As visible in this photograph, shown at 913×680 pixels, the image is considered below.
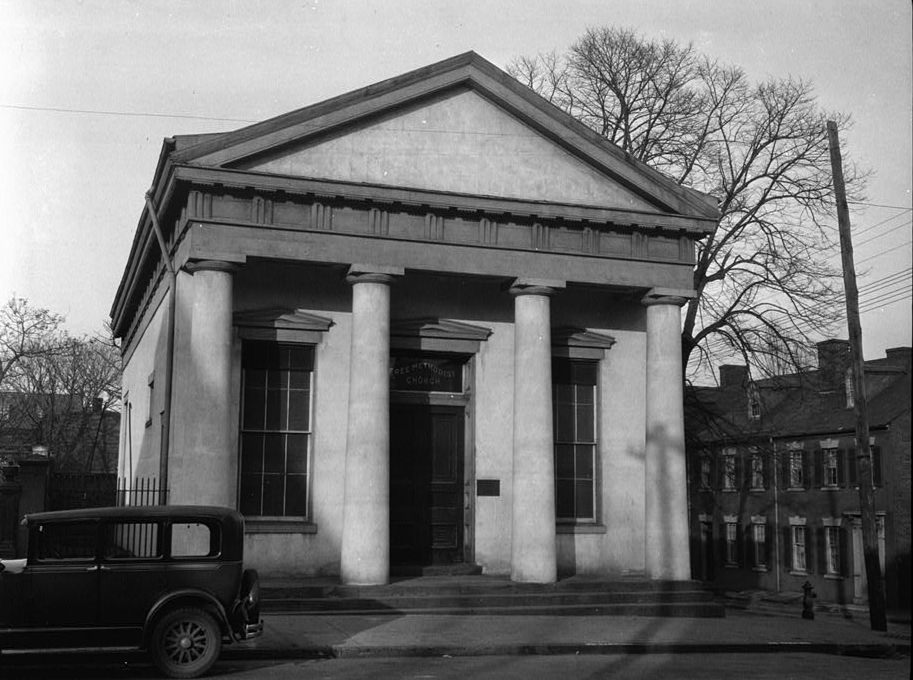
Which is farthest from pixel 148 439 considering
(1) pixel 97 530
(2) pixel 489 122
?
(1) pixel 97 530

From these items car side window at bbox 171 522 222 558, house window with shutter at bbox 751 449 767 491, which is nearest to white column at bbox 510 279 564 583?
car side window at bbox 171 522 222 558

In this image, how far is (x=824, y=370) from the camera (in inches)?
1131

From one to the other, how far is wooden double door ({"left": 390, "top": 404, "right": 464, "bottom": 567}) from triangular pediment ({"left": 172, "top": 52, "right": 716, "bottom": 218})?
4650 mm

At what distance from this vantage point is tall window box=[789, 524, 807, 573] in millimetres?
48594

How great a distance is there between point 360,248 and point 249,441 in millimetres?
4261

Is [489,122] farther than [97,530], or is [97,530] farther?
[489,122]

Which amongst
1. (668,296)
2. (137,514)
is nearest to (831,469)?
(668,296)

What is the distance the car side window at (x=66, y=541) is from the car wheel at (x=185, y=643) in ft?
3.80

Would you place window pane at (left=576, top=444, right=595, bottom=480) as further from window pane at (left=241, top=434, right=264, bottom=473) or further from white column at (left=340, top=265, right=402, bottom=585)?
window pane at (left=241, top=434, right=264, bottom=473)

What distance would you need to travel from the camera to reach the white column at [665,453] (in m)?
20.7

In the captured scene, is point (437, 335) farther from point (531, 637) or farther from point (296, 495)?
point (531, 637)

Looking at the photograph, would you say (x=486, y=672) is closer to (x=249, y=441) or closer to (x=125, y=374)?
(x=249, y=441)

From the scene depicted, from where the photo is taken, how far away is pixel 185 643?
11594 mm

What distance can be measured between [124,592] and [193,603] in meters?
0.75
